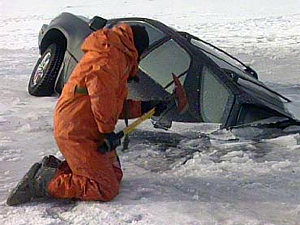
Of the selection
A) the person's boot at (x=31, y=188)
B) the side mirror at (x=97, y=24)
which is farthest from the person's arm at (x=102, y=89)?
the side mirror at (x=97, y=24)

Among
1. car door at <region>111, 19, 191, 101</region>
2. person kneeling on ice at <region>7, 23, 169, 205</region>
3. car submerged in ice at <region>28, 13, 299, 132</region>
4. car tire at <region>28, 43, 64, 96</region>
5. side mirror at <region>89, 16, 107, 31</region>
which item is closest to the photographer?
person kneeling on ice at <region>7, 23, 169, 205</region>

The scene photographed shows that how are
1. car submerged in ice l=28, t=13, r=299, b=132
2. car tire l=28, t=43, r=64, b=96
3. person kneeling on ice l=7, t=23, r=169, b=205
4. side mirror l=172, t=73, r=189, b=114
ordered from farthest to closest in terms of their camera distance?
car tire l=28, t=43, r=64, b=96 → car submerged in ice l=28, t=13, r=299, b=132 → side mirror l=172, t=73, r=189, b=114 → person kneeling on ice l=7, t=23, r=169, b=205

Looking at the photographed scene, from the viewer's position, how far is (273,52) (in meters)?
11.7

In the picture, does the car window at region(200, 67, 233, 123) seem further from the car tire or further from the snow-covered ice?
the car tire

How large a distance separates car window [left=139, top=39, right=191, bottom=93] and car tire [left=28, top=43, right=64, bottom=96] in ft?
5.10

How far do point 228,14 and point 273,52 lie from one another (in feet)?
28.0

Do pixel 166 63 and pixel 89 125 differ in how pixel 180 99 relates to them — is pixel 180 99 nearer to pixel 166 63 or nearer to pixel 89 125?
pixel 166 63

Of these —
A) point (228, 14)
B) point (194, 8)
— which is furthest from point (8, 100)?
point (194, 8)

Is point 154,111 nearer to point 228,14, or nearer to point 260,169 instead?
point 260,169

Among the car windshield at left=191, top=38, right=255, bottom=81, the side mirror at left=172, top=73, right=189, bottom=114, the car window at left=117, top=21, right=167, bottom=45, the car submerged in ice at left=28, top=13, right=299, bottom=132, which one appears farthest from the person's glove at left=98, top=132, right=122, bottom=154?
the car window at left=117, top=21, right=167, bottom=45

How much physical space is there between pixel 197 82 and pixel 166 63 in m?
0.44

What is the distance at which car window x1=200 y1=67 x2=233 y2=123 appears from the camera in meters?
5.68

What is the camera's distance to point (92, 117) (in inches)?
167

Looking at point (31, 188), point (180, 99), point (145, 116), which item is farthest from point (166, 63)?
point (31, 188)
